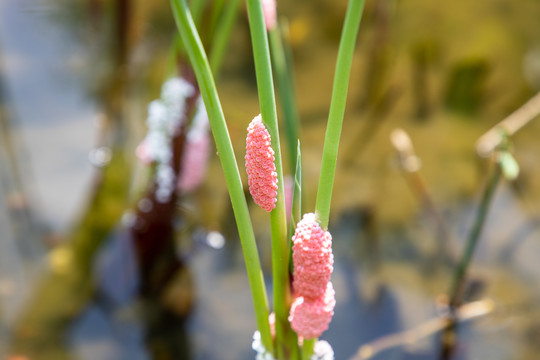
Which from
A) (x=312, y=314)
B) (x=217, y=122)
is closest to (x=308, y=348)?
(x=312, y=314)

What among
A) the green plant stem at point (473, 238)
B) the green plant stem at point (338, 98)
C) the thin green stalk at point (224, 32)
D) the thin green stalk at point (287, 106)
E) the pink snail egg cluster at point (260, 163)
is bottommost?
the pink snail egg cluster at point (260, 163)

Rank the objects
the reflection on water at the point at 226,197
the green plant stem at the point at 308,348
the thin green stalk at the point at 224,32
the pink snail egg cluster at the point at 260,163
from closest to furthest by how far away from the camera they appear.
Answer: the pink snail egg cluster at the point at 260,163 → the green plant stem at the point at 308,348 → the thin green stalk at the point at 224,32 → the reflection on water at the point at 226,197

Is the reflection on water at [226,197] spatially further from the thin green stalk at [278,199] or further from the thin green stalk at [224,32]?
the thin green stalk at [278,199]

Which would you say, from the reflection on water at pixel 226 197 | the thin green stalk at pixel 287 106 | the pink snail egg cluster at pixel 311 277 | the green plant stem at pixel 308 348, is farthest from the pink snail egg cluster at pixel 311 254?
the reflection on water at pixel 226 197

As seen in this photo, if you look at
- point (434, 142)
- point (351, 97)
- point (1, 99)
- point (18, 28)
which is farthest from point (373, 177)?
point (18, 28)

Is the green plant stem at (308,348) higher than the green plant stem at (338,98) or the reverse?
the reverse

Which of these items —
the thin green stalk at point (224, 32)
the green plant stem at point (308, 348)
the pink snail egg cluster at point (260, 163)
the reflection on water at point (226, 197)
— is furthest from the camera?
the reflection on water at point (226, 197)

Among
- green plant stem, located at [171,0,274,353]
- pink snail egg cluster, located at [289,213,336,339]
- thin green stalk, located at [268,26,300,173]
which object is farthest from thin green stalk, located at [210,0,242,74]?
pink snail egg cluster, located at [289,213,336,339]
